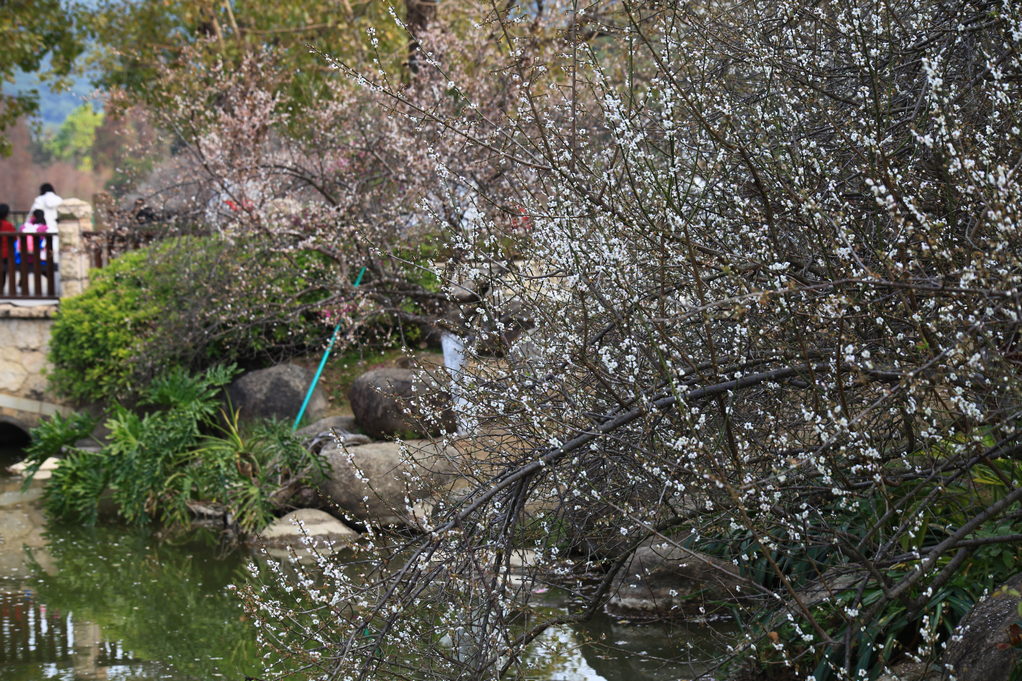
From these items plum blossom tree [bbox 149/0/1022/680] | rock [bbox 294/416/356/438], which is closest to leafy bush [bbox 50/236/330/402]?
rock [bbox 294/416/356/438]

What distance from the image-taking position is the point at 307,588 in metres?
4.33

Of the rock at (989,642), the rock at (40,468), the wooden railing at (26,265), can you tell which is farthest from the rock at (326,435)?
the rock at (989,642)

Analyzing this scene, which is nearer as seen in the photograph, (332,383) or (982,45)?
(982,45)

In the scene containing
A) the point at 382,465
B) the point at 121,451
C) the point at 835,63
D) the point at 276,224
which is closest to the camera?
the point at 835,63

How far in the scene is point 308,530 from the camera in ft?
31.4

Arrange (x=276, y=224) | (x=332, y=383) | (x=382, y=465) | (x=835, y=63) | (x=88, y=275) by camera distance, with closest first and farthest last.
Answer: (x=835, y=63), (x=382, y=465), (x=276, y=224), (x=332, y=383), (x=88, y=275)

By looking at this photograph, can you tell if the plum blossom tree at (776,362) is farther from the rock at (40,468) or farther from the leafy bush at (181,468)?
the rock at (40,468)

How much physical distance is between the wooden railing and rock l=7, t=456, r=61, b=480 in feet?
8.96

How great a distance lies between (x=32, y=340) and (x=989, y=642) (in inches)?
584

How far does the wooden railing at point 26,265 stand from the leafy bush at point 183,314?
1.57 m

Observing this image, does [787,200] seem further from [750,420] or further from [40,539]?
[40,539]

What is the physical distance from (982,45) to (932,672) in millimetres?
2816

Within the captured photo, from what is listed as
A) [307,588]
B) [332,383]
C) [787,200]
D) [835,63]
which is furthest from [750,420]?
[332,383]

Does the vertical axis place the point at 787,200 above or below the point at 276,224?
below
